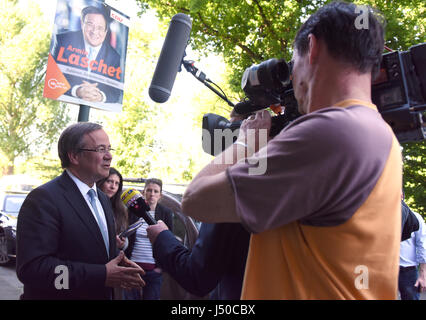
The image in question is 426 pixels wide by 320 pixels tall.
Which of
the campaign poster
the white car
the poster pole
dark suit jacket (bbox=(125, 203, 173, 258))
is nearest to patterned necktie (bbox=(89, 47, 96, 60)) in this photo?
the campaign poster

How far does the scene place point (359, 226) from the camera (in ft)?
3.28

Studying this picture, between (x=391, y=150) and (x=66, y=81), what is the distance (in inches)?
149

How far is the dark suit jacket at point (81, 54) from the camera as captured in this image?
13.7 feet

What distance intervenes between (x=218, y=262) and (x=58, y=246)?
3.15 feet

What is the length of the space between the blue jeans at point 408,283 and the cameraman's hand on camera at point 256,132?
149 inches

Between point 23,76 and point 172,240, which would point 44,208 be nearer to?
point 172,240

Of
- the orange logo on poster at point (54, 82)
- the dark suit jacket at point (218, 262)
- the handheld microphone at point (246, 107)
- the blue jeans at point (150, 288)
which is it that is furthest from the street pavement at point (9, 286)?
the handheld microphone at point (246, 107)

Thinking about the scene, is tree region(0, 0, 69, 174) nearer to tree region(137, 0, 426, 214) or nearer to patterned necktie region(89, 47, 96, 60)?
tree region(137, 0, 426, 214)

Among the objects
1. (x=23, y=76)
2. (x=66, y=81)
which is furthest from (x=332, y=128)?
(x=23, y=76)

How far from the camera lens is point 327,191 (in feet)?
3.16

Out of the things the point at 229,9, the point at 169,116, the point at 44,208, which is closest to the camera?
the point at 44,208

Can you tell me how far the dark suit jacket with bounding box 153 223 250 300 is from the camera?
1.59m

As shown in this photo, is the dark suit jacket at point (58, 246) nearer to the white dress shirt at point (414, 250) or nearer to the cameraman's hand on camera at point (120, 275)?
the cameraman's hand on camera at point (120, 275)
